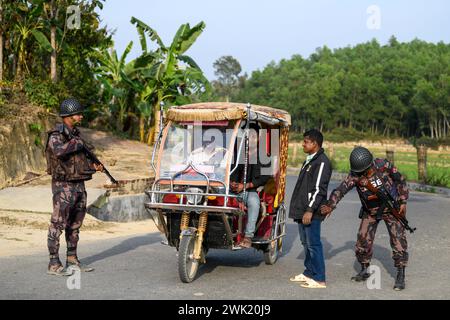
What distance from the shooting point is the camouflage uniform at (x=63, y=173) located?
800cm

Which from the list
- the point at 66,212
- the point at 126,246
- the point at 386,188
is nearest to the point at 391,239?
the point at 386,188

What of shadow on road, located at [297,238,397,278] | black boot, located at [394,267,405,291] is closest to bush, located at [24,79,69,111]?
shadow on road, located at [297,238,397,278]

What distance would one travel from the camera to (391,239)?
7789 millimetres

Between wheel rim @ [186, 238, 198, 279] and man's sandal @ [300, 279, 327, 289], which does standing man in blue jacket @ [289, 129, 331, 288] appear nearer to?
man's sandal @ [300, 279, 327, 289]

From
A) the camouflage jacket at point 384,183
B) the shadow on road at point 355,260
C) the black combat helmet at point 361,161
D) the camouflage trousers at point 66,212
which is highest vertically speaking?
the black combat helmet at point 361,161

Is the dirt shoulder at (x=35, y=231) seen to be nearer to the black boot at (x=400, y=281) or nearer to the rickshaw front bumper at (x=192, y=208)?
the rickshaw front bumper at (x=192, y=208)

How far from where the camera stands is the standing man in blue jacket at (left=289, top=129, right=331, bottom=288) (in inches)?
301

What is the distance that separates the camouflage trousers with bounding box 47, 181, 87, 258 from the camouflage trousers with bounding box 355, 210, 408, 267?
3532mm

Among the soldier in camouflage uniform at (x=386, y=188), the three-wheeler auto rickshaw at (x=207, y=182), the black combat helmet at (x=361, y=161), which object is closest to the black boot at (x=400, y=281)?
the soldier in camouflage uniform at (x=386, y=188)

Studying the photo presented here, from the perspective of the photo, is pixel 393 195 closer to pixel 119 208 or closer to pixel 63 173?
pixel 63 173

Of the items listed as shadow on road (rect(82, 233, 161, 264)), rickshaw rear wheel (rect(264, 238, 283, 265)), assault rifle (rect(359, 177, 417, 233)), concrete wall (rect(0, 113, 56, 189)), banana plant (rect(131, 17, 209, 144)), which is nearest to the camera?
assault rifle (rect(359, 177, 417, 233))
